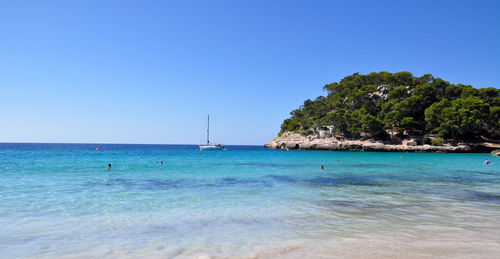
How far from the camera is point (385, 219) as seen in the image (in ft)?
A: 26.3

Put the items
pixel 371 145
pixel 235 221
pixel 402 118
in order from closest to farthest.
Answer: pixel 235 221
pixel 371 145
pixel 402 118

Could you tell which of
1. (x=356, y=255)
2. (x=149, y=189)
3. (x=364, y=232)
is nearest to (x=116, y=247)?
(x=356, y=255)

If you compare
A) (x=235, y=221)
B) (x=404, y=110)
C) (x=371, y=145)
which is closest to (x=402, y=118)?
(x=404, y=110)

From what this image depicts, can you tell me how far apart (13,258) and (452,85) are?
88569 mm

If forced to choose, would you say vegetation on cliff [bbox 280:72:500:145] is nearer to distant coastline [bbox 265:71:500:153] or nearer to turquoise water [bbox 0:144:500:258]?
distant coastline [bbox 265:71:500:153]

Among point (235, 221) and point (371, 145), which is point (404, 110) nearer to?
point (371, 145)

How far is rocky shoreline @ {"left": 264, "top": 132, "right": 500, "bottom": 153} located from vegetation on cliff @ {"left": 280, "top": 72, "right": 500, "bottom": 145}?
2601 millimetres

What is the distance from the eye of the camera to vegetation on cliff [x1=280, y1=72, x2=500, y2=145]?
60450 millimetres

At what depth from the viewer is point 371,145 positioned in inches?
2635

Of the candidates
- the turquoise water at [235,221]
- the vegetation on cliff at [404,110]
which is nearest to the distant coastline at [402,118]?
the vegetation on cliff at [404,110]

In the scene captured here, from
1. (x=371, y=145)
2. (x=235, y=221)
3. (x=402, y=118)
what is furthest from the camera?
(x=402, y=118)

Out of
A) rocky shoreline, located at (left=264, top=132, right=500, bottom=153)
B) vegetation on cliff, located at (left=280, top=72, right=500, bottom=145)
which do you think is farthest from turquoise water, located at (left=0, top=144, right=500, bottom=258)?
vegetation on cliff, located at (left=280, top=72, right=500, bottom=145)

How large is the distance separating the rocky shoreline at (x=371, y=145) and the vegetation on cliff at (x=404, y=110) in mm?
2601

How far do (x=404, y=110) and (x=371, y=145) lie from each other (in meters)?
11.9
